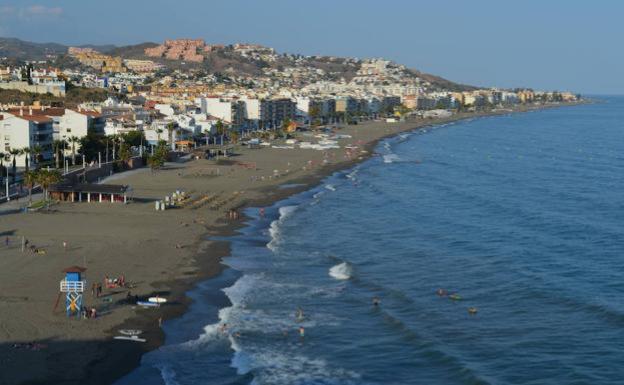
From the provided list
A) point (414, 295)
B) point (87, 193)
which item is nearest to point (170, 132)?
point (87, 193)

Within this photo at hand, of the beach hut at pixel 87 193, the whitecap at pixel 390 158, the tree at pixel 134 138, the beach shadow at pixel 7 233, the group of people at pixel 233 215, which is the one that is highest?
the tree at pixel 134 138

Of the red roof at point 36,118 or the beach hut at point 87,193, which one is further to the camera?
the red roof at point 36,118

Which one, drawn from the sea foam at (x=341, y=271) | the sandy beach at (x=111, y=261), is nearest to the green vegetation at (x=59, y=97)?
the sandy beach at (x=111, y=261)

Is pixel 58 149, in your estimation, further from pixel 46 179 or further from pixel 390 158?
pixel 390 158

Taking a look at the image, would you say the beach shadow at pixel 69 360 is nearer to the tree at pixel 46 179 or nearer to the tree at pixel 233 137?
the tree at pixel 46 179

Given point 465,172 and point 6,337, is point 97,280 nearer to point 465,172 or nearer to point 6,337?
point 6,337

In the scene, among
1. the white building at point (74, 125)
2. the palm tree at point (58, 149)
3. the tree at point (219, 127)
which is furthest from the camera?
the tree at point (219, 127)

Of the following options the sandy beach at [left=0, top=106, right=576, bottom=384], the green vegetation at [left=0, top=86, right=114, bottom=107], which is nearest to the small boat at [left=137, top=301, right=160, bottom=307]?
the sandy beach at [left=0, top=106, right=576, bottom=384]
